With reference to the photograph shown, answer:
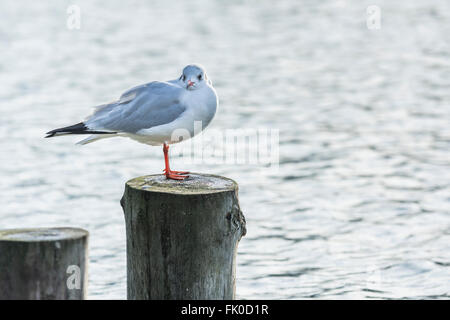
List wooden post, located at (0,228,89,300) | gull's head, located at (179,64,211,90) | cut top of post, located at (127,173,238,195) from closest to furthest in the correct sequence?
1. wooden post, located at (0,228,89,300)
2. cut top of post, located at (127,173,238,195)
3. gull's head, located at (179,64,211,90)

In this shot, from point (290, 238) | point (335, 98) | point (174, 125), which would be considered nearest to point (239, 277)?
point (290, 238)

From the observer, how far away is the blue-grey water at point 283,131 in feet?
25.1

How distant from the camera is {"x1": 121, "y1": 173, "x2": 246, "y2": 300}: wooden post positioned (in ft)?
14.4

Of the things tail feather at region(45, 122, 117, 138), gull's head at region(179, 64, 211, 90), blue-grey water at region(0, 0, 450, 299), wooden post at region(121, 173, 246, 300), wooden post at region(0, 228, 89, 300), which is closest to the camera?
wooden post at region(0, 228, 89, 300)

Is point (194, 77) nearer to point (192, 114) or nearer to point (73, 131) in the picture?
point (192, 114)

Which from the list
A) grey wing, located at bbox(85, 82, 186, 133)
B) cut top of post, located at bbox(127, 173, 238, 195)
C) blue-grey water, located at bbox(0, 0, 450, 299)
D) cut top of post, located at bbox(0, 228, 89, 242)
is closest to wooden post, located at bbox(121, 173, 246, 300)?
cut top of post, located at bbox(127, 173, 238, 195)

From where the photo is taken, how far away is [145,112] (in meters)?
5.29

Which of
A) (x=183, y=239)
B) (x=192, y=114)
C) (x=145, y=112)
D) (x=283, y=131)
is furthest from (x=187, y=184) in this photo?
(x=283, y=131)

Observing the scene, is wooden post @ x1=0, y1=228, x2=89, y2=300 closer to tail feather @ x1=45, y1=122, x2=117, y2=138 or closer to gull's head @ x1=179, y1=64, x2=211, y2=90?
tail feather @ x1=45, y1=122, x2=117, y2=138

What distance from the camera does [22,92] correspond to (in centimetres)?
1420

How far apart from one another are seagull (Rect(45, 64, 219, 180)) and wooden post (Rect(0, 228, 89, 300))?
51.3 inches

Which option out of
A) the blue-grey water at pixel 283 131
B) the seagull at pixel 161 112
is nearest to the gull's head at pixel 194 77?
the seagull at pixel 161 112

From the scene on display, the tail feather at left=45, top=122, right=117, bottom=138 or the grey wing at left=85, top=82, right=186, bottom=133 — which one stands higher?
the grey wing at left=85, top=82, right=186, bottom=133
